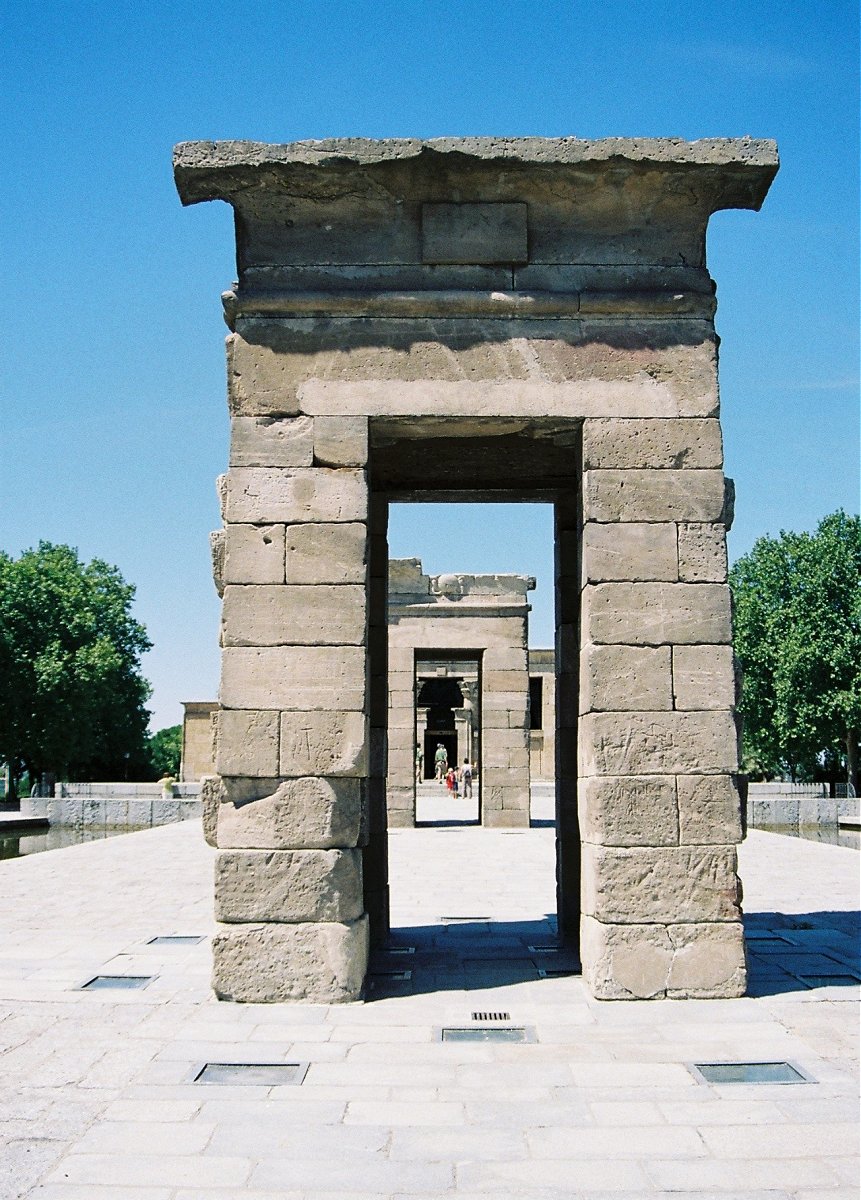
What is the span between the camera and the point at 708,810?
20.9ft

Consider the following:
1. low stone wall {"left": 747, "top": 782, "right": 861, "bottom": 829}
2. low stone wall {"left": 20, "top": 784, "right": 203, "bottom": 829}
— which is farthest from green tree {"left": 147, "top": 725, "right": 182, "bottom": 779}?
low stone wall {"left": 747, "top": 782, "right": 861, "bottom": 829}

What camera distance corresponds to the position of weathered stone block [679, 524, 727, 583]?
657cm

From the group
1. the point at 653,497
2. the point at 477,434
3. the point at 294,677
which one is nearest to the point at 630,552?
the point at 653,497

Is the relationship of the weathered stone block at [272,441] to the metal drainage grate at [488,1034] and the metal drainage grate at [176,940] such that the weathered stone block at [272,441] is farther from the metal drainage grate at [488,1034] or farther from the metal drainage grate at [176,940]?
the metal drainage grate at [176,940]

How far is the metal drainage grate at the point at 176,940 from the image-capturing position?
26.3ft

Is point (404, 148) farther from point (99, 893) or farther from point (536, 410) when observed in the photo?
point (99, 893)

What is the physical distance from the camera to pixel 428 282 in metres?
6.85

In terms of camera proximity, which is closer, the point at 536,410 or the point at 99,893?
the point at 536,410

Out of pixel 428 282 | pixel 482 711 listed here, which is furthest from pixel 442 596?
pixel 428 282

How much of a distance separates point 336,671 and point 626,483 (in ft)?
7.19

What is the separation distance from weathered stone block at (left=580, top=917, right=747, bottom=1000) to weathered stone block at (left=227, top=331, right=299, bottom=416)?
12.5 ft

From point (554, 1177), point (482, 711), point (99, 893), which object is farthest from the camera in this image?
point (482, 711)

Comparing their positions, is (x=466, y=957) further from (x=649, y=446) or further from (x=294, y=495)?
(x=649, y=446)

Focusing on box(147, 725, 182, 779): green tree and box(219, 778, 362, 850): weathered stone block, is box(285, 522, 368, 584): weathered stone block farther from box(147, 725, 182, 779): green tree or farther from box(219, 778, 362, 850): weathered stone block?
box(147, 725, 182, 779): green tree
